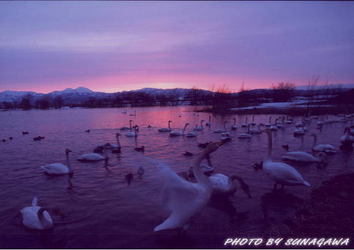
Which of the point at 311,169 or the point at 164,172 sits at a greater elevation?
the point at 164,172

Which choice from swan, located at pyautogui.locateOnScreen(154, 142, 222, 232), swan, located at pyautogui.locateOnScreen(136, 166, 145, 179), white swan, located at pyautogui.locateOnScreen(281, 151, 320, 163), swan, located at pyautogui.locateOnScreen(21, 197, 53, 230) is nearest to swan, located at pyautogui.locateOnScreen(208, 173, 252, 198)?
swan, located at pyautogui.locateOnScreen(154, 142, 222, 232)

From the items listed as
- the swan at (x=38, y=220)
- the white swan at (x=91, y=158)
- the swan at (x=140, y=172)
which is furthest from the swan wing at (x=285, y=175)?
the white swan at (x=91, y=158)

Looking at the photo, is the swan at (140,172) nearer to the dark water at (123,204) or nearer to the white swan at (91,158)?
the dark water at (123,204)

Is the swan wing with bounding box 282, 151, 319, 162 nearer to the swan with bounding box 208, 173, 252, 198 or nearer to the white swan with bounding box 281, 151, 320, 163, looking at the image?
the white swan with bounding box 281, 151, 320, 163

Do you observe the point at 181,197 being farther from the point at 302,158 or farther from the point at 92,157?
the point at 92,157

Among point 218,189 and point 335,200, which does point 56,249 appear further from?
point 335,200

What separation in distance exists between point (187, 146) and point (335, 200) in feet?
33.5

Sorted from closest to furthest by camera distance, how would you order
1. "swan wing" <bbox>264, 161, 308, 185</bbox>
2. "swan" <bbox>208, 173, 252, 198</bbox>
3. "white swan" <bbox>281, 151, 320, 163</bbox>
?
"swan" <bbox>208, 173, 252, 198</bbox> < "swan wing" <bbox>264, 161, 308, 185</bbox> < "white swan" <bbox>281, 151, 320, 163</bbox>

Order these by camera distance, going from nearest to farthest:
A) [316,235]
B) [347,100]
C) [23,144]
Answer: [316,235]
[23,144]
[347,100]

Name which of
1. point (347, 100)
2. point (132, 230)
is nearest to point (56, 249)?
point (132, 230)

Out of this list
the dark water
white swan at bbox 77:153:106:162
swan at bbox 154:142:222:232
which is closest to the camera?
swan at bbox 154:142:222:232

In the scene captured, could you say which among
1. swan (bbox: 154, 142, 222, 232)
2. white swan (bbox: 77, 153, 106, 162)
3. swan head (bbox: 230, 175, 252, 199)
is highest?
swan (bbox: 154, 142, 222, 232)

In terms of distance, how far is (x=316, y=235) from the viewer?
5.30m

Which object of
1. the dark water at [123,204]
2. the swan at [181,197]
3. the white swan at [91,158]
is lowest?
the dark water at [123,204]
